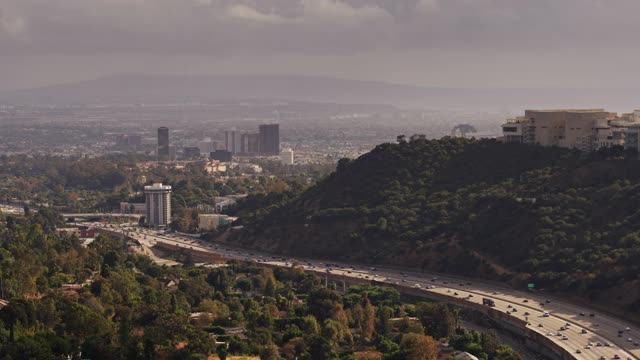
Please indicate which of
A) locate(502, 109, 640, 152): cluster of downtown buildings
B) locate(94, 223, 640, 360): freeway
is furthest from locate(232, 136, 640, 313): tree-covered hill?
locate(94, 223, 640, 360): freeway

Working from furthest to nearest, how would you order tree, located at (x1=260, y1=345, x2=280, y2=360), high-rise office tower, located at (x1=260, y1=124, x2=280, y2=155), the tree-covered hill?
1. high-rise office tower, located at (x1=260, y1=124, x2=280, y2=155)
2. the tree-covered hill
3. tree, located at (x1=260, y1=345, x2=280, y2=360)

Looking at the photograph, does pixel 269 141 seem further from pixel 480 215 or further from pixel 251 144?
pixel 480 215

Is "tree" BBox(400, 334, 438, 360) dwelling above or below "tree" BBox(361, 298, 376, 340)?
above

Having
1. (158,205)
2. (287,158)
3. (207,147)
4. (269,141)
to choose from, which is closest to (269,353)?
(158,205)

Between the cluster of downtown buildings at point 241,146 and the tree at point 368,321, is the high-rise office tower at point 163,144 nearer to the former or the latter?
the cluster of downtown buildings at point 241,146

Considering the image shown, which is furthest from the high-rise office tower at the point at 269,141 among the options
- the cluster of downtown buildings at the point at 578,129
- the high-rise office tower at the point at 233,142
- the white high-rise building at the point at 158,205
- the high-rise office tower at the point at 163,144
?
the cluster of downtown buildings at the point at 578,129

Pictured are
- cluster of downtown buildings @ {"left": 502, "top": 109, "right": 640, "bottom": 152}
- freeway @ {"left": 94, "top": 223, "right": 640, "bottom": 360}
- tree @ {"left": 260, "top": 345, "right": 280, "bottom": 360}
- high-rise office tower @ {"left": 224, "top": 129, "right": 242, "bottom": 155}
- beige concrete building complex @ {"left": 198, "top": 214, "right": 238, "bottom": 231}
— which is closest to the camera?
tree @ {"left": 260, "top": 345, "right": 280, "bottom": 360}

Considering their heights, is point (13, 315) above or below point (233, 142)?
above

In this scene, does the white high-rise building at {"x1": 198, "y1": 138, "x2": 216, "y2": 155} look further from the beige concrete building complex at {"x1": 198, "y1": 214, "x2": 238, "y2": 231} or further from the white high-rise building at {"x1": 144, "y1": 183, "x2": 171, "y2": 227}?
the beige concrete building complex at {"x1": 198, "y1": 214, "x2": 238, "y2": 231}
